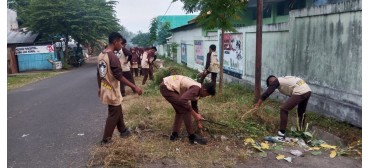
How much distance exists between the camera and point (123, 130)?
5746 mm

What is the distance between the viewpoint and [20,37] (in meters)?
27.2

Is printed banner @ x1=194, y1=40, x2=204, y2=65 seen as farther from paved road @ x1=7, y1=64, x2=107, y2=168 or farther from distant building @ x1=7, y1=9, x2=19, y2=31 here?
distant building @ x1=7, y1=9, x2=19, y2=31

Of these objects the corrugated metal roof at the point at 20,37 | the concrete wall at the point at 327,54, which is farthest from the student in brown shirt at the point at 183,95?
the corrugated metal roof at the point at 20,37

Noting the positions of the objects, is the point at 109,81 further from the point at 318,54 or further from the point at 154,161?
the point at 318,54

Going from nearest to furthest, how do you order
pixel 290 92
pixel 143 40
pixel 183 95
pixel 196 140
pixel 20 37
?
pixel 183 95, pixel 196 140, pixel 290 92, pixel 20 37, pixel 143 40

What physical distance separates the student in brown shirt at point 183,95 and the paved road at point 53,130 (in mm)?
1519

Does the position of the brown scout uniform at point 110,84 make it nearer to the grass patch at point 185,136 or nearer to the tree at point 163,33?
the grass patch at point 185,136

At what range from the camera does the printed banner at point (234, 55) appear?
37.8 ft

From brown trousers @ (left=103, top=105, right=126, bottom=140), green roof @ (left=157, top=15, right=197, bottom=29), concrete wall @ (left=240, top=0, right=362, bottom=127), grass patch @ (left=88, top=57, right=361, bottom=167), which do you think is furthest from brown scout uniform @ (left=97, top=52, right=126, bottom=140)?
green roof @ (left=157, top=15, right=197, bottom=29)

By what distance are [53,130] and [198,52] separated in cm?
1232

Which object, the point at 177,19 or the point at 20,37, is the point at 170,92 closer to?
the point at 20,37

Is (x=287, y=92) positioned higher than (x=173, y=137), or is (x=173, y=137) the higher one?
(x=287, y=92)

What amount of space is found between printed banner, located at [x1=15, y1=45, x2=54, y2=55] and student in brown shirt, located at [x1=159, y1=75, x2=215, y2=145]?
71.9 feet

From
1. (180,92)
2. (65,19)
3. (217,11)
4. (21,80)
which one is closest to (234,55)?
(217,11)
